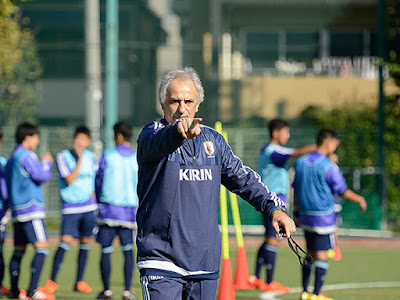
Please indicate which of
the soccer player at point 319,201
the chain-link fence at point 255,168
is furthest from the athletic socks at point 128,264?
the chain-link fence at point 255,168

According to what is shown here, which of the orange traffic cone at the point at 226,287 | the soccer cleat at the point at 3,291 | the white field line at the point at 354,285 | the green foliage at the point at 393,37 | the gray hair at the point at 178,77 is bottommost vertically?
the white field line at the point at 354,285

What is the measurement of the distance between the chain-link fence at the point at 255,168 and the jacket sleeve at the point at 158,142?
14079 mm

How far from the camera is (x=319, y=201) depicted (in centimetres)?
1027

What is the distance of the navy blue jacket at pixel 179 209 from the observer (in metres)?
5.28

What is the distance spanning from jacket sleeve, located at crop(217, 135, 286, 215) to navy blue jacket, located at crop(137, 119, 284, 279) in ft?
0.28

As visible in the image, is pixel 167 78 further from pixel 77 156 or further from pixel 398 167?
pixel 398 167

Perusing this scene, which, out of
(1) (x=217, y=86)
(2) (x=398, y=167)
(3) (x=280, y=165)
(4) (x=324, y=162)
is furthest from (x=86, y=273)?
(1) (x=217, y=86)

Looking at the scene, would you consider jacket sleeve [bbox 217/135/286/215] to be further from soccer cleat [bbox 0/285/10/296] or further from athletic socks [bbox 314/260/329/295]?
soccer cleat [bbox 0/285/10/296]

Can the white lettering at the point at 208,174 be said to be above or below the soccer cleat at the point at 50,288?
above

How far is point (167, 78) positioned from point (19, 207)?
531cm

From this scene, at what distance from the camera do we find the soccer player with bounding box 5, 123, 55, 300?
1022 centimetres

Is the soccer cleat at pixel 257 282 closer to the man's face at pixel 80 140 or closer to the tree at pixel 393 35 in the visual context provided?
the man's face at pixel 80 140

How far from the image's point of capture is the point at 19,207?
1023 cm

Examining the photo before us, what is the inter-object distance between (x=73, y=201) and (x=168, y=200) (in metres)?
6.21
